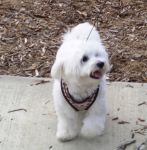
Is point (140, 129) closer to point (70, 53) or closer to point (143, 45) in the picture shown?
point (70, 53)

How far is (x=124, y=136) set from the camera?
444 centimetres

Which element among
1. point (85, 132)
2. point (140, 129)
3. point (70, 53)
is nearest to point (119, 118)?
point (140, 129)

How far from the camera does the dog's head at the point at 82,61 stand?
152 inches

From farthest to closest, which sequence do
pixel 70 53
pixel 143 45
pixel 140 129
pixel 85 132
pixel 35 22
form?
pixel 35 22 → pixel 143 45 → pixel 140 129 → pixel 85 132 → pixel 70 53

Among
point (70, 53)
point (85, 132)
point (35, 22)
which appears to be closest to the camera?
point (70, 53)

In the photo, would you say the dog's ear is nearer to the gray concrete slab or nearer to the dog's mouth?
the dog's mouth

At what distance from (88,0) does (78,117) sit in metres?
2.61

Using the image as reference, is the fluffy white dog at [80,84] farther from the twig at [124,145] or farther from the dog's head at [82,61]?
the twig at [124,145]

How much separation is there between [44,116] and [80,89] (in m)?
0.67

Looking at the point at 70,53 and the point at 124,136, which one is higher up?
the point at 70,53

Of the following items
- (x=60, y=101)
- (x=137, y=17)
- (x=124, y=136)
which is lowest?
(x=124, y=136)

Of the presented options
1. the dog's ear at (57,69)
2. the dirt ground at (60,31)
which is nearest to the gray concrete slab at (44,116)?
the dirt ground at (60,31)

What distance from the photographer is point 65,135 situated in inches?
171

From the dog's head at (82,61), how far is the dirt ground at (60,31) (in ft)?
4.35
